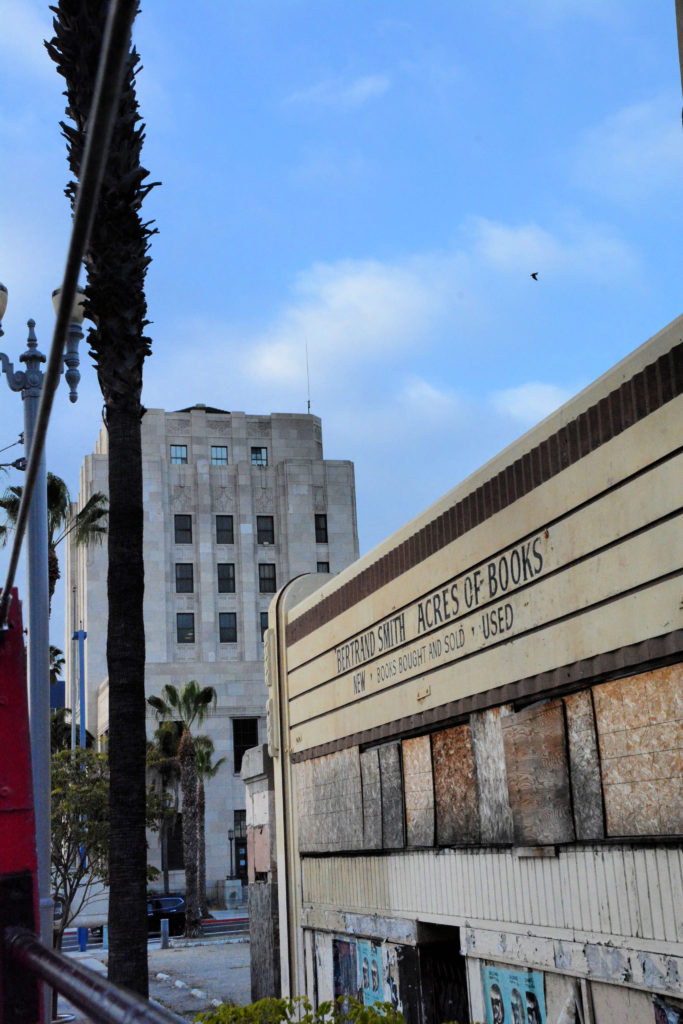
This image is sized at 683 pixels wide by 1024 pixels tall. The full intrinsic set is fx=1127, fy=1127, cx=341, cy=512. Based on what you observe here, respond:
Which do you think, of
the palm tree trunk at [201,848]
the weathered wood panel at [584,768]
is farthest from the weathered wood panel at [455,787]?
the palm tree trunk at [201,848]

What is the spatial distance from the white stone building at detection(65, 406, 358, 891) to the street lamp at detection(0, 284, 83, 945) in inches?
1898

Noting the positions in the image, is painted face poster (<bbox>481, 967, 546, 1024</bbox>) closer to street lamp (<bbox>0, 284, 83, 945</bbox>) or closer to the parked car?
street lamp (<bbox>0, 284, 83, 945</bbox>)

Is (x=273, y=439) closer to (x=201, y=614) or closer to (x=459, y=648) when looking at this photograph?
(x=201, y=614)

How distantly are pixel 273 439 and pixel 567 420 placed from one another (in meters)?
60.5

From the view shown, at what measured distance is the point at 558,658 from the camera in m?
10.6

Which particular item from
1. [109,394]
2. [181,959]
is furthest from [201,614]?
[109,394]

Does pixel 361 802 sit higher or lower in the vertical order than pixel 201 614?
lower

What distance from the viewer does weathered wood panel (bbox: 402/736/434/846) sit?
1359 centimetres

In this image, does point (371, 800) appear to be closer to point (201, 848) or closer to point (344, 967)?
point (344, 967)

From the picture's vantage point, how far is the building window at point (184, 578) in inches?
2628

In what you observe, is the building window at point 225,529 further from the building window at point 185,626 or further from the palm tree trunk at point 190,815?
the palm tree trunk at point 190,815

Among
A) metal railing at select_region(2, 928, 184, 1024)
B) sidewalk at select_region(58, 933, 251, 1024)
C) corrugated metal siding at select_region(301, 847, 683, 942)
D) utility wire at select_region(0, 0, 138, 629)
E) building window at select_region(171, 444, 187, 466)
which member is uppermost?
building window at select_region(171, 444, 187, 466)

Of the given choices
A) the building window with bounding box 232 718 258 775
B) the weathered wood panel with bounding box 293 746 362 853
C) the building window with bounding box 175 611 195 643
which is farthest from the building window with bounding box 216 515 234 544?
the weathered wood panel with bounding box 293 746 362 853

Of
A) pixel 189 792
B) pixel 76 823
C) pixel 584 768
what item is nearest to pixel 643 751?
pixel 584 768
